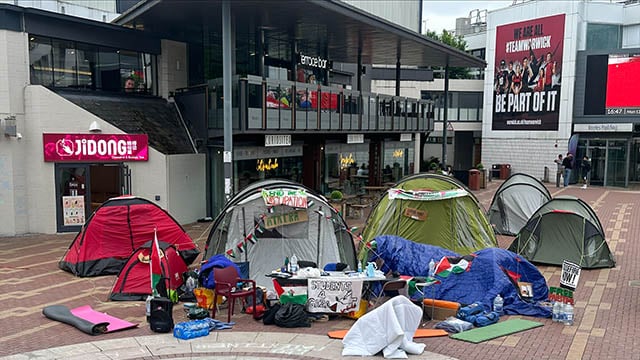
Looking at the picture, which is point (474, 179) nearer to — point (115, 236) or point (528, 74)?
point (528, 74)

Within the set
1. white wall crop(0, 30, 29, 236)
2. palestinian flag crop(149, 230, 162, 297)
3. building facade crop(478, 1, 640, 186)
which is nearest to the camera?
palestinian flag crop(149, 230, 162, 297)

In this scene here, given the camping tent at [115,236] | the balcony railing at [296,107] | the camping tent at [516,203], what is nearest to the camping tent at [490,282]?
the camping tent at [115,236]

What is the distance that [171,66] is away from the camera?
64.3 ft

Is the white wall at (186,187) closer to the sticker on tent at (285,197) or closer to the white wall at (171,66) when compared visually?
the white wall at (171,66)

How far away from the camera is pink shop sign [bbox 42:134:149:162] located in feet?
52.6

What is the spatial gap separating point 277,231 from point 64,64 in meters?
10.6

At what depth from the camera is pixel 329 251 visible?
448 inches

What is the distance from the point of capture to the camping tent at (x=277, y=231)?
11.0 metres

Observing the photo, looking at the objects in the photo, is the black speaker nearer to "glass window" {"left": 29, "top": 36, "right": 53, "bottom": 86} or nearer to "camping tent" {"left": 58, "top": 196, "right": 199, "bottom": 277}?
"camping tent" {"left": 58, "top": 196, "right": 199, "bottom": 277}

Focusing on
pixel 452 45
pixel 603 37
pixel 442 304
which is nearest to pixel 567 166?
pixel 603 37

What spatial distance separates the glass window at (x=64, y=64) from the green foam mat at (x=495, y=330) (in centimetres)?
1471

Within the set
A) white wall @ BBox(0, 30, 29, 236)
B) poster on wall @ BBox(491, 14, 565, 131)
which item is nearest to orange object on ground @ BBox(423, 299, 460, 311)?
white wall @ BBox(0, 30, 29, 236)

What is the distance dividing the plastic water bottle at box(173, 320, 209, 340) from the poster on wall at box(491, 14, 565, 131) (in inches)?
1129

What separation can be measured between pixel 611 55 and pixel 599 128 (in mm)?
4073
